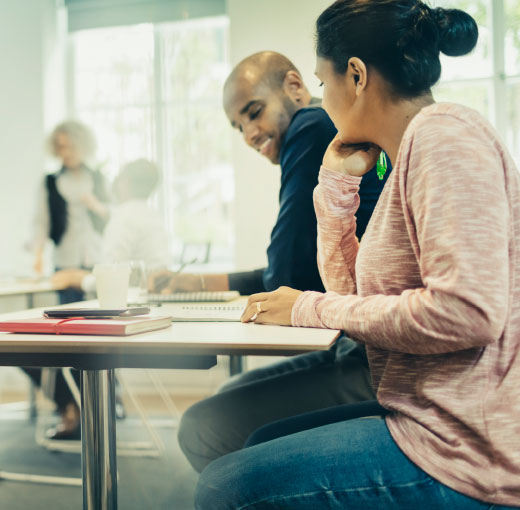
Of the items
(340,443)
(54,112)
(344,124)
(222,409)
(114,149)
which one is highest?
(54,112)

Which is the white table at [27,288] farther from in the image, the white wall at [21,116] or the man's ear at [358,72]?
the man's ear at [358,72]

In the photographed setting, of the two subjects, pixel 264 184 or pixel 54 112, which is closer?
pixel 264 184

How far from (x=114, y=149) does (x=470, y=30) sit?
141 inches

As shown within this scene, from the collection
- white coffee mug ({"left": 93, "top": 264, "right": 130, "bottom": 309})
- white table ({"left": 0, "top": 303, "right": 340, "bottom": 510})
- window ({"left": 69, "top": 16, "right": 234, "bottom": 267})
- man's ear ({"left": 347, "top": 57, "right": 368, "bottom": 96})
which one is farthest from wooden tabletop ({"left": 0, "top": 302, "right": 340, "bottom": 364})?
window ({"left": 69, "top": 16, "right": 234, "bottom": 267})

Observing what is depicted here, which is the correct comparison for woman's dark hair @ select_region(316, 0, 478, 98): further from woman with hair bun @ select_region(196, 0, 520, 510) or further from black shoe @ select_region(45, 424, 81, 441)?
black shoe @ select_region(45, 424, 81, 441)

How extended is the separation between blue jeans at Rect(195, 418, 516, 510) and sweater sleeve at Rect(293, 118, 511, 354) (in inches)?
5.8

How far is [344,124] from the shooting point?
1.05 m

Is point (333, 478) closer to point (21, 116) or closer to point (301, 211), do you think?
point (301, 211)

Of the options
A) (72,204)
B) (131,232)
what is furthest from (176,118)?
(131,232)

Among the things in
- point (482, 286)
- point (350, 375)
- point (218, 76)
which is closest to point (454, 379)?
point (482, 286)

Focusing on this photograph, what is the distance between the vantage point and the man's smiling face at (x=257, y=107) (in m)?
1.86

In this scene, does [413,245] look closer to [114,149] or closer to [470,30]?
[470,30]

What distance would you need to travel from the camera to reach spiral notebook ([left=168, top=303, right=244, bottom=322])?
1.20 meters

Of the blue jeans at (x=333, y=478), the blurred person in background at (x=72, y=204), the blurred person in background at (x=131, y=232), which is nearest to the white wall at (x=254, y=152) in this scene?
the blurred person in background at (x=131, y=232)
